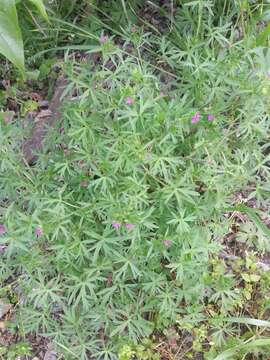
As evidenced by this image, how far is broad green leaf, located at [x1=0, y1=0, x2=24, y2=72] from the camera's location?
1.69 meters

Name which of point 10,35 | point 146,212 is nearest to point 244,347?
point 146,212

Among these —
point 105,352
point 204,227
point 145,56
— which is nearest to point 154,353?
point 105,352

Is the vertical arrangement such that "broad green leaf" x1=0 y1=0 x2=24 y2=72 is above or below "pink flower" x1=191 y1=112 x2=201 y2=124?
above

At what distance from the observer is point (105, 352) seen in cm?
225

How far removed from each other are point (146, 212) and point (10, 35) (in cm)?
79

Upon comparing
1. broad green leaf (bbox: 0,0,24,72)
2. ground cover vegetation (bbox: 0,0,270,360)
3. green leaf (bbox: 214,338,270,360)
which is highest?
broad green leaf (bbox: 0,0,24,72)

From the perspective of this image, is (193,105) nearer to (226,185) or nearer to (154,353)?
(226,185)

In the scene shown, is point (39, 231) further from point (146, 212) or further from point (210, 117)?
point (210, 117)

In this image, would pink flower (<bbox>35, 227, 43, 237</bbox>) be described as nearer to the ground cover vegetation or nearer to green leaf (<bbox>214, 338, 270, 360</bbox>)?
the ground cover vegetation

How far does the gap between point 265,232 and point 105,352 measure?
0.81 m

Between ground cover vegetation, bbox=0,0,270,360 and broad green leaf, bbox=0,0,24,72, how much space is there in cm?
17

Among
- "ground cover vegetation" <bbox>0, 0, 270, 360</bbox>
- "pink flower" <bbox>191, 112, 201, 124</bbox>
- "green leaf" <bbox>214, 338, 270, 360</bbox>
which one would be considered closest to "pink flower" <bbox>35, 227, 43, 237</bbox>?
"ground cover vegetation" <bbox>0, 0, 270, 360</bbox>

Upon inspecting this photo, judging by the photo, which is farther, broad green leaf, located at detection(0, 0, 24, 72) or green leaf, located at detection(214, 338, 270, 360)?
green leaf, located at detection(214, 338, 270, 360)

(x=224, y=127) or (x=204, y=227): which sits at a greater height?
(x=224, y=127)
